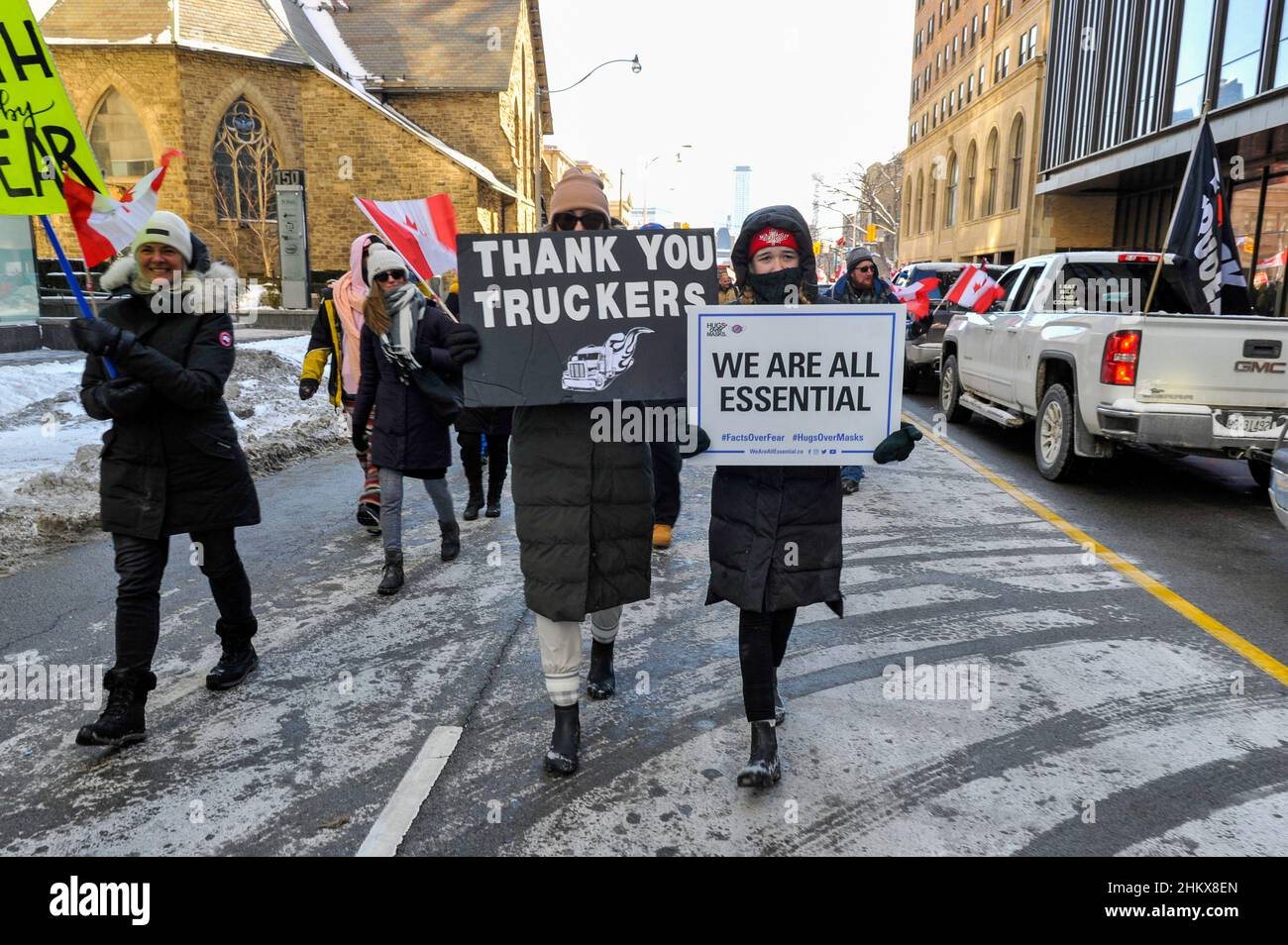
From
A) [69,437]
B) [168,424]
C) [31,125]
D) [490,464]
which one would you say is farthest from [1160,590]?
[69,437]

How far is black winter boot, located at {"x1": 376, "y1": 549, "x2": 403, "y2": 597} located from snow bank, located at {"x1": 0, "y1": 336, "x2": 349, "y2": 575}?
2.52 metres

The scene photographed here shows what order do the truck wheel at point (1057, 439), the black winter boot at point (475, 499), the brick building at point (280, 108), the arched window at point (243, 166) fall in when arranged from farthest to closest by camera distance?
the arched window at point (243, 166) → the brick building at point (280, 108) → the truck wheel at point (1057, 439) → the black winter boot at point (475, 499)

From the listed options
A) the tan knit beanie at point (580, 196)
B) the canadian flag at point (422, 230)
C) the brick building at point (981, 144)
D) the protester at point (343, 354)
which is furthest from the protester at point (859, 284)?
the brick building at point (981, 144)

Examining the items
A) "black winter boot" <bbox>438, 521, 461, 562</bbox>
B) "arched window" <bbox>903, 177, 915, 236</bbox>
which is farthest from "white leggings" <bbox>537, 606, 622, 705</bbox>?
"arched window" <bbox>903, 177, 915, 236</bbox>

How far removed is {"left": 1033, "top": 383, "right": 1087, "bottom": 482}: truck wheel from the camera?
8.24m

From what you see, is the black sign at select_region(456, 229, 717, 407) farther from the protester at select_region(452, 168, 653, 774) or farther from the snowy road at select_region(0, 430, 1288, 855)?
the snowy road at select_region(0, 430, 1288, 855)

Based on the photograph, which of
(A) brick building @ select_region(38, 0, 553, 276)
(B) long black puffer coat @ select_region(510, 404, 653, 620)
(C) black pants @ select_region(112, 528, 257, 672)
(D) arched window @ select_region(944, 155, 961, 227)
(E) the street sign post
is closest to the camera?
(B) long black puffer coat @ select_region(510, 404, 653, 620)

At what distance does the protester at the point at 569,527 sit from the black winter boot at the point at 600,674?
1.79 ft

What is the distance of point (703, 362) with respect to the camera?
3.22 meters

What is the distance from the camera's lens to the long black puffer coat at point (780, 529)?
3195mm

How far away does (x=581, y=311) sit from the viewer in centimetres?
328

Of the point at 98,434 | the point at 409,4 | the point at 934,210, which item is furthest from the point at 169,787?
the point at 934,210

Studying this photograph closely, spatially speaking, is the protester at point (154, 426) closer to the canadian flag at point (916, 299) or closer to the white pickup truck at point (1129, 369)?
the white pickup truck at point (1129, 369)

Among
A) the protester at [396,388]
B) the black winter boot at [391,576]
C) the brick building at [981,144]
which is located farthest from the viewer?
the brick building at [981,144]
